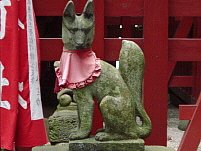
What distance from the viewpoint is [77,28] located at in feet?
9.59

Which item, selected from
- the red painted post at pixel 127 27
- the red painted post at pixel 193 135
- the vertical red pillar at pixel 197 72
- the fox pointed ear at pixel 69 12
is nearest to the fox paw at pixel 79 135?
the fox pointed ear at pixel 69 12

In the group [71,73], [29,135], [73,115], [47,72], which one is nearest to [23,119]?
[29,135]

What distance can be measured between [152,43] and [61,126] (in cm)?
86

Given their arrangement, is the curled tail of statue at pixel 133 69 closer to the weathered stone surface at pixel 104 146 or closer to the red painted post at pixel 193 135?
the weathered stone surface at pixel 104 146

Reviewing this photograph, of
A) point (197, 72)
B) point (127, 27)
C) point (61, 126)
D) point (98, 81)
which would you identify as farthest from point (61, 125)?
point (127, 27)

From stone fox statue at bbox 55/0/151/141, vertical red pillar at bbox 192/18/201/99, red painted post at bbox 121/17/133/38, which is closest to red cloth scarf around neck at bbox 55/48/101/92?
stone fox statue at bbox 55/0/151/141

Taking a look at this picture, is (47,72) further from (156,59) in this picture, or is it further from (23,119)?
(23,119)

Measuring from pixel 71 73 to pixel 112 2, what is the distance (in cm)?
100

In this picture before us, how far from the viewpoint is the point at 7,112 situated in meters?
2.78

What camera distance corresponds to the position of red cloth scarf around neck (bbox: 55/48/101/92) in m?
2.99

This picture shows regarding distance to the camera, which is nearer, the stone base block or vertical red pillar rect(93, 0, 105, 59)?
the stone base block

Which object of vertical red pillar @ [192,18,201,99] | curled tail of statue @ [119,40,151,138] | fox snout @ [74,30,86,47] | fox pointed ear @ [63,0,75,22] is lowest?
vertical red pillar @ [192,18,201,99]

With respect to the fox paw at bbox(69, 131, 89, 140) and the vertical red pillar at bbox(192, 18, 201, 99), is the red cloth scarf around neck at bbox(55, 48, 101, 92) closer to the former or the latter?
the fox paw at bbox(69, 131, 89, 140)

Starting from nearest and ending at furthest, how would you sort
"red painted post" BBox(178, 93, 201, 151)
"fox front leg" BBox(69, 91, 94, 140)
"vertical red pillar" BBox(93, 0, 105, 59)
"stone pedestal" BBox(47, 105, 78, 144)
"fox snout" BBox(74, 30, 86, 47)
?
"fox snout" BBox(74, 30, 86, 47)
"fox front leg" BBox(69, 91, 94, 140)
"red painted post" BBox(178, 93, 201, 151)
"stone pedestal" BBox(47, 105, 78, 144)
"vertical red pillar" BBox(93, 0, 105, 59)
